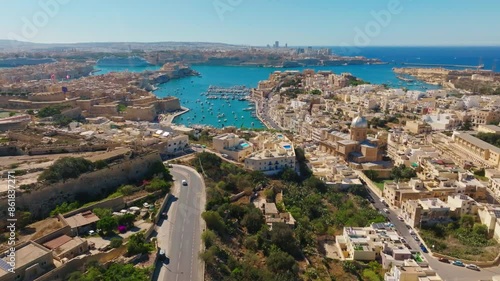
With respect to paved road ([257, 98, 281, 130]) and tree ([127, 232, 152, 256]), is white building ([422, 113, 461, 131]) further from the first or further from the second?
tree ([127, 232, 152, 256])

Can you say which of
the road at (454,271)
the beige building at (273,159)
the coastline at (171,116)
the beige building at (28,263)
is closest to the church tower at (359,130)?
the beige building at (273,159)

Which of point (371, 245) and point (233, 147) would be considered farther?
point (233, 147)

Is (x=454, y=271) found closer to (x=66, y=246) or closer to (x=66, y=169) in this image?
(x=66, y=246)

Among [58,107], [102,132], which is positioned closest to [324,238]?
[102,132]

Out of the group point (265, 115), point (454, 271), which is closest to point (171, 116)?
point (265, 115)

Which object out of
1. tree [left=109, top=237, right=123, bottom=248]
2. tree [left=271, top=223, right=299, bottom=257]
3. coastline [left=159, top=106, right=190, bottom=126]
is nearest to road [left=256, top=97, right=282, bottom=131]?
coastline [left=159, top=106, right=190, bottom=126]

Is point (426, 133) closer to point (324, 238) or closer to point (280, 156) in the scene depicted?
point (280, 156)
